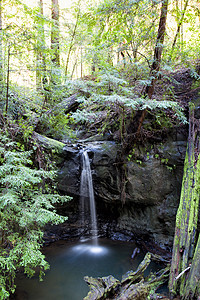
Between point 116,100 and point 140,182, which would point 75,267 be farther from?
point 116,100

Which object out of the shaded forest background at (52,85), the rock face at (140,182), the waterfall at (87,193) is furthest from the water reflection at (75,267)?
the rock face at (140,182)

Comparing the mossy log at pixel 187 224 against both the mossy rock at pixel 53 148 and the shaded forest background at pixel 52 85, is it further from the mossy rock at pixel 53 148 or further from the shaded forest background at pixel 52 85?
the mossy rock at pixel 53 148

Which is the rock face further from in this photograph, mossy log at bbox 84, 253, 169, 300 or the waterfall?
mossy log at bbox 84, 253, 169, 300

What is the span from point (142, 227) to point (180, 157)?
254 cm

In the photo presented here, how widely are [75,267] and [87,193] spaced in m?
2.16

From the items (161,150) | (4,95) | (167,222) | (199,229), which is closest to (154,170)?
(161,150)

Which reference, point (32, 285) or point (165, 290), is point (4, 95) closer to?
point (32, 285)

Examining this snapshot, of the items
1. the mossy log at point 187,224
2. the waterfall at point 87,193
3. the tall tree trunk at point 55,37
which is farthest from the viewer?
the waterfall at point 87,193

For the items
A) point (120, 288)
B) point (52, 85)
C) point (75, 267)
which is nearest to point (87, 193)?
point (75, 267)

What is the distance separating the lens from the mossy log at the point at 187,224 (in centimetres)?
364

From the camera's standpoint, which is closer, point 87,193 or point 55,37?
point 87,193

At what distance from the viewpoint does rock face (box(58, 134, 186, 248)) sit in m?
5.80

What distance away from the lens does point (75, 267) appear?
5.06 m

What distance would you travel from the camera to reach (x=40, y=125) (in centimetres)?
638
